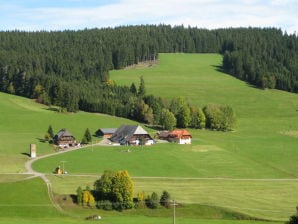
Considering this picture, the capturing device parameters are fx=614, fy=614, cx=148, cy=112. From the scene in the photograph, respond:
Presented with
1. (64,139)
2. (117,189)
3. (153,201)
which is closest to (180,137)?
(64,139)

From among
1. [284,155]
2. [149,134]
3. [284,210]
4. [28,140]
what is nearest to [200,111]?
[149,134]

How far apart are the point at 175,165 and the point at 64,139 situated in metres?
31.0

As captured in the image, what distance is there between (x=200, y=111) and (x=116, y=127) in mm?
21479

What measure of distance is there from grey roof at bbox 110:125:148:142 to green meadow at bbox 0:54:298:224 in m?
5.60

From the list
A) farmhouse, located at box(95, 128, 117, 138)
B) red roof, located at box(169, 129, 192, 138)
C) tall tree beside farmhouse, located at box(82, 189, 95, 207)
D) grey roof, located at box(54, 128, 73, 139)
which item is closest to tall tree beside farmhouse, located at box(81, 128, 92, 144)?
grey roof, located at box(54, 128, 73, 139)

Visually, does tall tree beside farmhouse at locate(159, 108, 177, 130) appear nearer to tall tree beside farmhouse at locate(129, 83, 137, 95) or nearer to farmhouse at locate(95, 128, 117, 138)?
farmhouse at locate(95, 128, 117, 138)

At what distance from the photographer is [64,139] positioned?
129375 mm

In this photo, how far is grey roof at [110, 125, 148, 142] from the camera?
134 m

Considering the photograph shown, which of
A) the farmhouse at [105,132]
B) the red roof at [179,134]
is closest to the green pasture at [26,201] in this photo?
the red roof at [179,134]

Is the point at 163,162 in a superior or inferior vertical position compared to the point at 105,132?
inferior

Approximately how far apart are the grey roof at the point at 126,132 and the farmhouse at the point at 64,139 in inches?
420

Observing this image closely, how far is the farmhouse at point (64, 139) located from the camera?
128750mm

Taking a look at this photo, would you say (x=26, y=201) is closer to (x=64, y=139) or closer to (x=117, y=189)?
(x=117, y=189)

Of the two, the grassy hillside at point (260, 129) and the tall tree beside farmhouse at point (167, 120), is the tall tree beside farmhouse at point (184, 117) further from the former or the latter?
the grassy hillside at point (260, 129)
